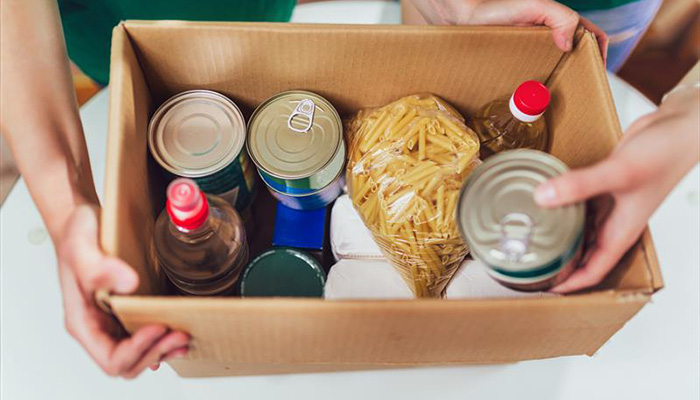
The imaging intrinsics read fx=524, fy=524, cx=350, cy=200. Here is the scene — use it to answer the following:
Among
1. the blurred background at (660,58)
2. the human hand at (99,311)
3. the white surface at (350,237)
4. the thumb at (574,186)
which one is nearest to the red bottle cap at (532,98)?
the thumb at (574,186)

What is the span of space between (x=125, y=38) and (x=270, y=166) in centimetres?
25

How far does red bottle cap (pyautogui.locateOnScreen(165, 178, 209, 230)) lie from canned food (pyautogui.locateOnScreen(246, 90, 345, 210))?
17 cm

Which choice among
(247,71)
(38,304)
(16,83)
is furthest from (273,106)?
(38,304)

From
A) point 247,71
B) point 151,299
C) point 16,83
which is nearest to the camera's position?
point 151,299

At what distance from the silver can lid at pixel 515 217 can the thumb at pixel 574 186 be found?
0.02m

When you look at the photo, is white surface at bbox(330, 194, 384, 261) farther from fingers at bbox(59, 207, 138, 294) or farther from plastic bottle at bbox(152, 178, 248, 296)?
fingers at bbox(59, 207, 138, 294)

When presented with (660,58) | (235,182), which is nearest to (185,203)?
A: (235,182)

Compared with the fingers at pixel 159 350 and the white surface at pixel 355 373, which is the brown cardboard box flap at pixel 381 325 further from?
the white surface at pixel 355 373

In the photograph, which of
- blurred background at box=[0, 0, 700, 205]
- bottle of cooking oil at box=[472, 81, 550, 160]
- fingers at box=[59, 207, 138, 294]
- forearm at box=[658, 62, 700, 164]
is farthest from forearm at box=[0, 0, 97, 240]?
blurred background at box=[0, 0, 700, 205]

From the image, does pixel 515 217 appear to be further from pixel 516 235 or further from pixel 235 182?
pixel 235 182

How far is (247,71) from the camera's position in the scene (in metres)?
0.76

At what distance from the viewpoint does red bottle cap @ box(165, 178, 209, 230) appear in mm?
539

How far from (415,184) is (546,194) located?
234 millimetres

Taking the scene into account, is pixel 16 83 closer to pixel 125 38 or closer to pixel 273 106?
pixel 125 38
